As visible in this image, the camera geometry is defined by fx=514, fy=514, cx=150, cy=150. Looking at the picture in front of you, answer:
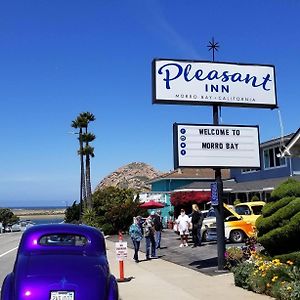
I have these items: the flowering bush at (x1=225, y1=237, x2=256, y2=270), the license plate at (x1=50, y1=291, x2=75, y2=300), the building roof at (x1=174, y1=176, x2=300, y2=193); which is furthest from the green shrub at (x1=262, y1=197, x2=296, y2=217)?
the building roof at (x1=174, y1=176, x2=300, y2=193)

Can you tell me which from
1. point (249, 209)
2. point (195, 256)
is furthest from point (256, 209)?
point (195, 256)

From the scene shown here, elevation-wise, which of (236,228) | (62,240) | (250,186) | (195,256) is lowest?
(195,256)

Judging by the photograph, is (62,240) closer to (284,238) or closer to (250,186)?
(284,238)

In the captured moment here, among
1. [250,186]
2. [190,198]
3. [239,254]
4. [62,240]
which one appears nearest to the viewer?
[62,240]

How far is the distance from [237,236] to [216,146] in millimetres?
8582

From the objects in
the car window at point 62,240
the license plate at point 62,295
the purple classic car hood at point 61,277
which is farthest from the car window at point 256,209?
the license plate at point 62,295

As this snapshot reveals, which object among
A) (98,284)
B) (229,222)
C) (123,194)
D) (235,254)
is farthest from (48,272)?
(123,194)

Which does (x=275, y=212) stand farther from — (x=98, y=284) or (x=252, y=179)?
(x=252, y=179)

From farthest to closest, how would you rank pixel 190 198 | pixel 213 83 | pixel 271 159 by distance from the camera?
pixel 190 198
pixel 271 159
pixel 213 83

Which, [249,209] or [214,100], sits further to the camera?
[249,209]

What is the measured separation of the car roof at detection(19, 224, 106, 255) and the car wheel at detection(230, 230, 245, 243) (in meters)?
14.3

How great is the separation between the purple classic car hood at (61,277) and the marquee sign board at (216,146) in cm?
736

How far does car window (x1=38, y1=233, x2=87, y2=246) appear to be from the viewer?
8.69 meters

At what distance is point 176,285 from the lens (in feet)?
40.5
